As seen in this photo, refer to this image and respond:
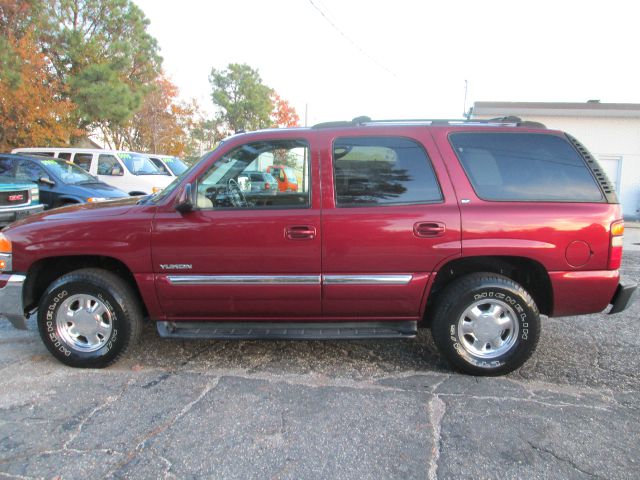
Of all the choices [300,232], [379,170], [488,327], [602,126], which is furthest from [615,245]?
[602,126]

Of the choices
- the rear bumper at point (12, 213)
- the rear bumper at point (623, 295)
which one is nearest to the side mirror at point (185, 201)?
the rear bumper at point (623, 295)

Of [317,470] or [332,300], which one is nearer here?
[317,470]

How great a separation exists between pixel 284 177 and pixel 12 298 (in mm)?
2253

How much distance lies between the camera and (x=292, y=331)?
3.56 m

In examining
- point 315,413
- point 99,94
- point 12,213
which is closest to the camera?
point 315,413

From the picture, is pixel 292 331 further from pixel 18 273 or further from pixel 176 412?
pixel 18 273

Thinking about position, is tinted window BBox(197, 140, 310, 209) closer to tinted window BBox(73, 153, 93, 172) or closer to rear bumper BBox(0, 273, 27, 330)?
rear bumper BBox(0, 273, 27, 330)

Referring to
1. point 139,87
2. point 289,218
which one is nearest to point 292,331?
point 289,218

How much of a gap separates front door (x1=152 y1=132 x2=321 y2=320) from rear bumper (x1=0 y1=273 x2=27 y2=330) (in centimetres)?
107

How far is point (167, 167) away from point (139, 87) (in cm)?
1212

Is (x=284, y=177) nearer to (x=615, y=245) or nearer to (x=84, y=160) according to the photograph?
(x=615, y=245)

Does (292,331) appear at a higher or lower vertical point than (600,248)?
lower

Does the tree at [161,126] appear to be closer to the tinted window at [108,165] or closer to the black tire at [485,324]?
the tinted window at [108,165]

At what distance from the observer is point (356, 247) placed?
11.2 feet
